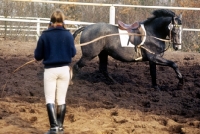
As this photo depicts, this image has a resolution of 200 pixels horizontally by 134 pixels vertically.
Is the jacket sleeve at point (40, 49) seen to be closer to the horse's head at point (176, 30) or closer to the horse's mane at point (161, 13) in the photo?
the horse's head at point (176, 30)

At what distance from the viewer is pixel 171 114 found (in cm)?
827

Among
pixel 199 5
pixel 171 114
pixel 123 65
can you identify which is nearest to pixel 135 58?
pixel 123 65

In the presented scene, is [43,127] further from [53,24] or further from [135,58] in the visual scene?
[135,58]

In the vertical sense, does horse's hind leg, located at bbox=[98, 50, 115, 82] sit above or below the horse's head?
below

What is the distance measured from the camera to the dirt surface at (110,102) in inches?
282

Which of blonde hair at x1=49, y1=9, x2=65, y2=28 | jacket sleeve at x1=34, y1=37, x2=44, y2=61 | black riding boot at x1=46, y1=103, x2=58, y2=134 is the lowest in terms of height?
black riding boot at x1=46, y1=103, x2=58, y2=134

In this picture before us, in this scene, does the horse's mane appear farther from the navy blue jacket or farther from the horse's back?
the navy blue jacket

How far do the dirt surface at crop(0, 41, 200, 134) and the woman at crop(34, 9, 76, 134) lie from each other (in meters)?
0.54

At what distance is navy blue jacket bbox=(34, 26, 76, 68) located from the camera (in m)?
6.46

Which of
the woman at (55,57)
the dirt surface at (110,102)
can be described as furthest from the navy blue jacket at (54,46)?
the dirt surface at (110,102)

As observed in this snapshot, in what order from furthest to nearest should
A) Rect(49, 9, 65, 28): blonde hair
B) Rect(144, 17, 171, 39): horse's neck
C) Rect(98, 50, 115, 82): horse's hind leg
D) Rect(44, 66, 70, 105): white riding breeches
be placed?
1. Rect(98, 50, 115, 82): horse's hind leg
2. Rect(144, 17, 171, 39): horse's neck
3. Rect(44, 66, 70, 105): white riding breeches
4. Rect(49, 9, 65, 28): blonde hair

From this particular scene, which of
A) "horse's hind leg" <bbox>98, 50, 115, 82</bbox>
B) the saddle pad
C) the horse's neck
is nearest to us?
the saddle pad

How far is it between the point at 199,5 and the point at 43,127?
79.6 feet

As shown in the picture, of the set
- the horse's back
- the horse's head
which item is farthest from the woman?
the horse's head
